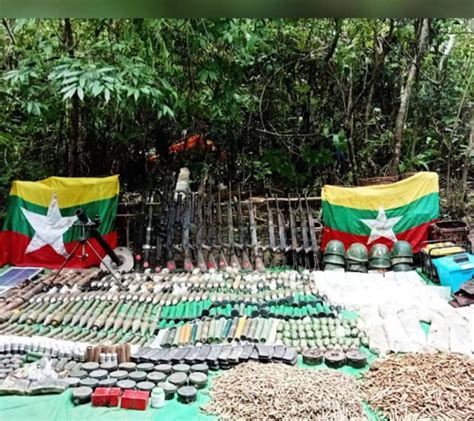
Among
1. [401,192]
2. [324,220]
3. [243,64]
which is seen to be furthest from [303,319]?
[243,64]

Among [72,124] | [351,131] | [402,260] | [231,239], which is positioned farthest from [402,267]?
[72,124]

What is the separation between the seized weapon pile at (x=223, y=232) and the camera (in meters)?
5.77

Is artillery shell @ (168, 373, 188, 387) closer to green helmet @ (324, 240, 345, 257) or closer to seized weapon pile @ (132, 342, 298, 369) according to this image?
seized weapon pile @ (132, 342, 298, 369)

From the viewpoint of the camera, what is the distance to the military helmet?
18.3ft

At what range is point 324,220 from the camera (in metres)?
6.03

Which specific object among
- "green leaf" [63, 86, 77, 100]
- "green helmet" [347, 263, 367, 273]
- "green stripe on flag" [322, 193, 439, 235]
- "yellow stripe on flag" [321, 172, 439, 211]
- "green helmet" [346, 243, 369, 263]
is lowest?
"green helmet" [347, 263, 367, 273]

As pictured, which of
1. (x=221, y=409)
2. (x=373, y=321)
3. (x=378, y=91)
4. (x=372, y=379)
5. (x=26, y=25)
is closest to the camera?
(x=221, y=409)

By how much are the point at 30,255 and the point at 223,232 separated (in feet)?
7.11

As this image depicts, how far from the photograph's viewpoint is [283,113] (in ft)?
24.2

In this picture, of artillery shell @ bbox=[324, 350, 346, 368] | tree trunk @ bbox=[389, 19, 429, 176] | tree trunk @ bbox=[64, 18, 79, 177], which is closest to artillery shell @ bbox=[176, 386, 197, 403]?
artillery shell @ bbox=[324, 350, 346, 368]

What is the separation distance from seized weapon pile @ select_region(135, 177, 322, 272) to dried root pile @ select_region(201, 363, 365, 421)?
2472 millimetres

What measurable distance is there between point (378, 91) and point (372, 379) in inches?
211

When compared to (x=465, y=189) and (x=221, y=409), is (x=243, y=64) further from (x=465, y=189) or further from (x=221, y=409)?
(x=221, y=409)

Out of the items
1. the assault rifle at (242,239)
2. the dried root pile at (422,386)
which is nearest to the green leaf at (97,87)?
the assault rifle at (242,239)
